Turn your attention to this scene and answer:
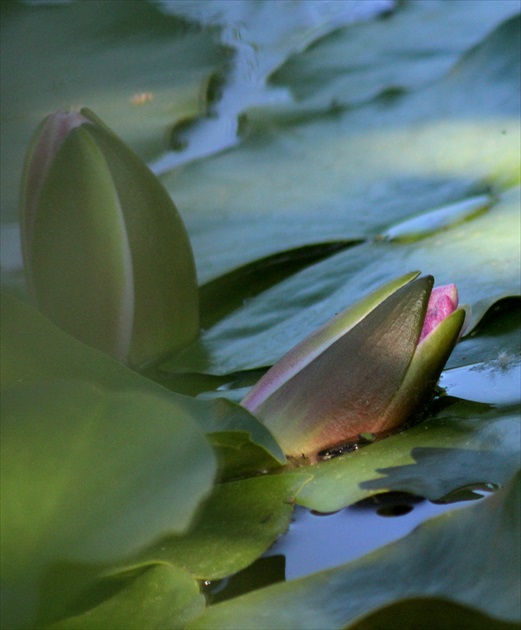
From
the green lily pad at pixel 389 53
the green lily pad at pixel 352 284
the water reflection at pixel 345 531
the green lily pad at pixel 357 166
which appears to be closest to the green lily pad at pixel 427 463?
the water reflection at pixel 345 531

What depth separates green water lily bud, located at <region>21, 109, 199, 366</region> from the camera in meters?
0.60

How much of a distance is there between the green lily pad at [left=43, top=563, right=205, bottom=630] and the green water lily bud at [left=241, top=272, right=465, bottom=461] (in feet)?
0.40

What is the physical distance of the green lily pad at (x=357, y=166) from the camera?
34.8 inches

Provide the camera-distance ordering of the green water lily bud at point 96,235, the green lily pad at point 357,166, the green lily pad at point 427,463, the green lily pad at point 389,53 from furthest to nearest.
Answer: the green lily pad at point 389,53
the green lily pad at point 357,166
the green water lily bud at point 96,235
the green lily pad at point 427,463

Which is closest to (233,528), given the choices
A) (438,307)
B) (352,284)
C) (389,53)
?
(438,307)

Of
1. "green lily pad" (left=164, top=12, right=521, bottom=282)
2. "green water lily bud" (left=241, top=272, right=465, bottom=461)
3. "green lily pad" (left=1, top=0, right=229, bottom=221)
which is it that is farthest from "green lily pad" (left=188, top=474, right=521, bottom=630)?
"green lily pad" (left=1, top=0, right=229, bottom=221)

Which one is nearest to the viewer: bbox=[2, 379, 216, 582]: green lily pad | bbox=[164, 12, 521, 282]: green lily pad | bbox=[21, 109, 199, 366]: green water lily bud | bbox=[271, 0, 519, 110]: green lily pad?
bbox=[2, 379, 216, 582]: green lily pad

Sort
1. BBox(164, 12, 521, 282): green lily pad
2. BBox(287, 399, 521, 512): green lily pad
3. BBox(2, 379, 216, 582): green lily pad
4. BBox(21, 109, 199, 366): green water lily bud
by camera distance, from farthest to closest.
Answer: BBox(164, 12, 521, 282): green lily pad < BBox(21, 109, 199, 366): green water lily bud < BBox(287, 399, 521, 512): green lily pad < BBox(2, 379, 216, 582): green lily pad

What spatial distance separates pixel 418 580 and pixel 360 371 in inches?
6.0

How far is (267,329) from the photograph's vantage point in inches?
27.6

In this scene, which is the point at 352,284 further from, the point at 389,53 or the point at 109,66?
the point at 109,66

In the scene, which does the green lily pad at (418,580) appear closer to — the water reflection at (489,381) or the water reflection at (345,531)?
the water reflection at (345,531)

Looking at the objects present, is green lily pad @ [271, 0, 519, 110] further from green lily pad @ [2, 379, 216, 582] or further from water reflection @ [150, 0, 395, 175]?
green lily pad @ [2, 379, 216, 582]

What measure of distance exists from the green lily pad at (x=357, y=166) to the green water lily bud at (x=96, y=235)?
0.55 feet
